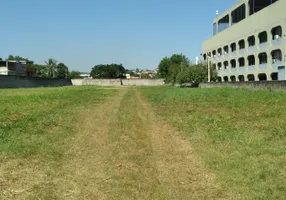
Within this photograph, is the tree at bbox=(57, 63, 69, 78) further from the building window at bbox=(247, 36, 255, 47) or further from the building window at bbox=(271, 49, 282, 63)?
the building window at bbox=(271, 49, 282, 63)

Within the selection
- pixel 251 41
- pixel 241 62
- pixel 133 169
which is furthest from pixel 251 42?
pixel 133 169

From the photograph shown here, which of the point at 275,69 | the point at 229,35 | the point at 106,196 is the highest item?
the point at 229,35

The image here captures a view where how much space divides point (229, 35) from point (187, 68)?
Result: 29.8 ft

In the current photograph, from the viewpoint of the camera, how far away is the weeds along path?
5224 mm

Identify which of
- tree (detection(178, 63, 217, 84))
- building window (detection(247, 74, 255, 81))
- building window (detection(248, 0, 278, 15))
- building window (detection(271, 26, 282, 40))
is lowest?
building window (detection(247, 74, 255, 81))

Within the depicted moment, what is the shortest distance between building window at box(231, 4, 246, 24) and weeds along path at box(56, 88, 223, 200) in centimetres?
5124

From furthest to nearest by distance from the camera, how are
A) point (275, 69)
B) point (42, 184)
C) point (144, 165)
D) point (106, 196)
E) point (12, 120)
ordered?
1. point (275, 69)
2. point (12, 120)
3. point (144, 165)
4. point (42, 184)
5. point (106, 196)

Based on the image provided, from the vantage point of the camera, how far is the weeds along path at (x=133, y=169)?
5.22 m

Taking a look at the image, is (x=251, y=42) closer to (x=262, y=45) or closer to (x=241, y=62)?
(x=241, y=62)

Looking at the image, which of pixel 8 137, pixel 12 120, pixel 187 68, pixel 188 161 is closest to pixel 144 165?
pixel 188 161

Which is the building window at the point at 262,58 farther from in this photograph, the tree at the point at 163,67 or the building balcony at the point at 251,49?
the tree at the point at 163,67

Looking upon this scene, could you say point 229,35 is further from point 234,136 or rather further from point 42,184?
point 42,184

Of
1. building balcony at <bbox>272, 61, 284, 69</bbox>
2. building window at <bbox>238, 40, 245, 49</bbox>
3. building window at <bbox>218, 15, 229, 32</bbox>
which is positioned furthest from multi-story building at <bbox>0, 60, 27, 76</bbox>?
building balcony at <bbox>272, 61, 284, 69</bbox>

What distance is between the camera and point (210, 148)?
762 centimetres
